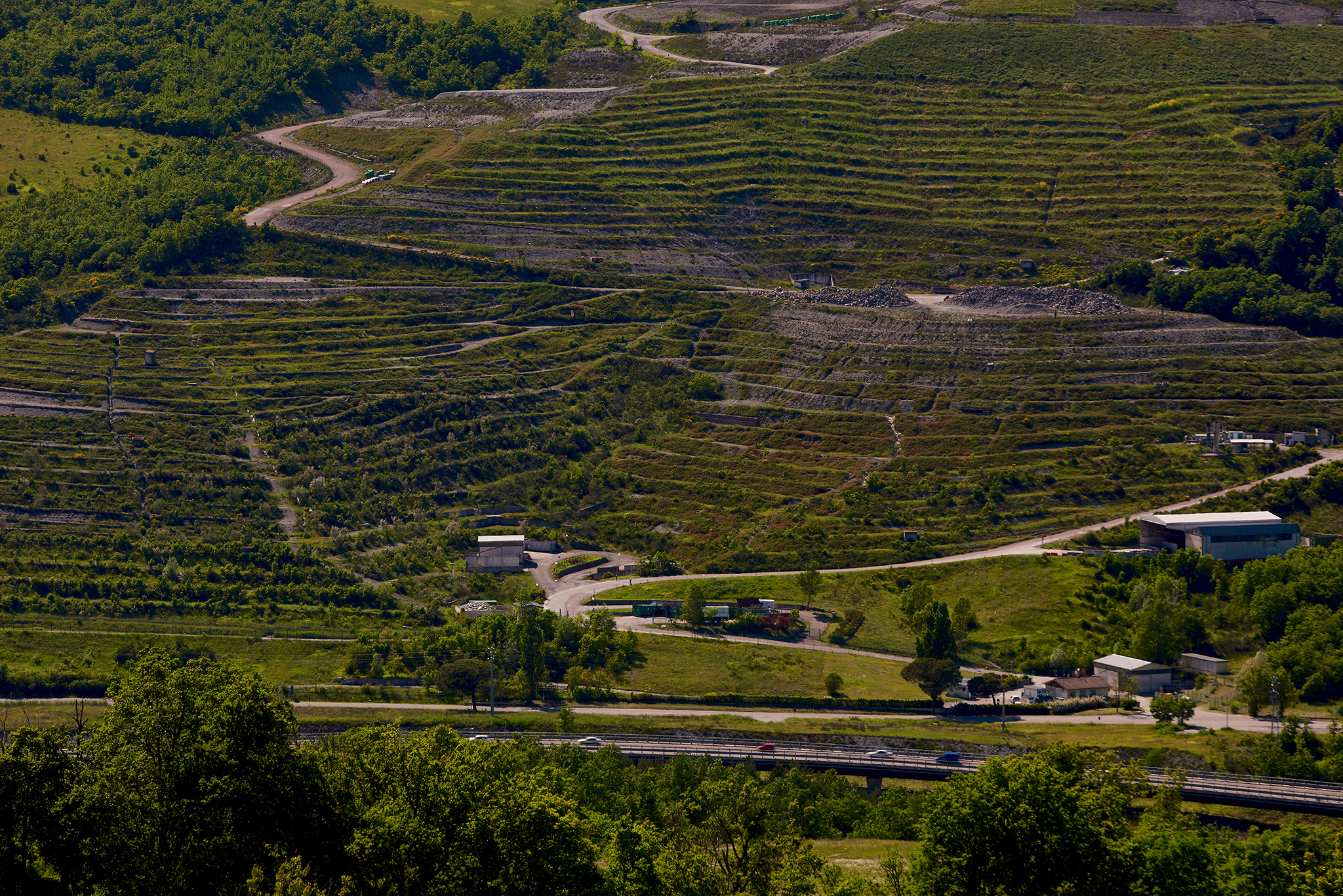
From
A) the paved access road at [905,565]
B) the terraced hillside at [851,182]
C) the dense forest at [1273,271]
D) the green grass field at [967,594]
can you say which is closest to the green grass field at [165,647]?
the paved access road at [905,565]

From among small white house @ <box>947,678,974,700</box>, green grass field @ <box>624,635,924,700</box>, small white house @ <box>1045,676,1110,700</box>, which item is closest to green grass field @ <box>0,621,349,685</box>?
green grass field @ <box>624,635,924,700</box>

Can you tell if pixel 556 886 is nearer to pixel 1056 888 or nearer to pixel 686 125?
pixel 1056 888

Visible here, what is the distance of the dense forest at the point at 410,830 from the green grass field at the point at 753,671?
4052cm

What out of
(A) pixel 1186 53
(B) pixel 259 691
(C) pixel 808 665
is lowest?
(C) pixel 808 665

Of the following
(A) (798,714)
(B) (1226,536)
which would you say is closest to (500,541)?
(A) (798,714)

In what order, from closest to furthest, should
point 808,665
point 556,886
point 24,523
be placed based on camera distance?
point 556,886 < point 808,665 < point 24,523

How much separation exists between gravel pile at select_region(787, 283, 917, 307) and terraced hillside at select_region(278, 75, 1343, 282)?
632cm

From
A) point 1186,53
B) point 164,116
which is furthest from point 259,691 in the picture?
point 1186,53

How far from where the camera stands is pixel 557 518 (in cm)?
12362

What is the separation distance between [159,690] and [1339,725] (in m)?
69.9

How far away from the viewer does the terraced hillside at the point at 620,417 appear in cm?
11875

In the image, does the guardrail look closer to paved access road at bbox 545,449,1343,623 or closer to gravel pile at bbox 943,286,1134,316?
paved access road at bbox 545,449,1343,623

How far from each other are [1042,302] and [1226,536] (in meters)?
39.8

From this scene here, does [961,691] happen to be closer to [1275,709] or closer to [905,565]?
[905,565]
